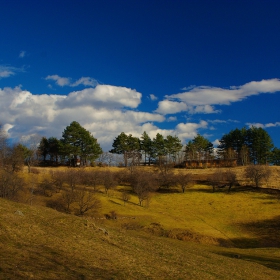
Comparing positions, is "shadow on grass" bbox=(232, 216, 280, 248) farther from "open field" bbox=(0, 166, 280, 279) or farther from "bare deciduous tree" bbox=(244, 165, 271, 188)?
"bare deciduous tree" bbox=(244, 165, 271, 188)

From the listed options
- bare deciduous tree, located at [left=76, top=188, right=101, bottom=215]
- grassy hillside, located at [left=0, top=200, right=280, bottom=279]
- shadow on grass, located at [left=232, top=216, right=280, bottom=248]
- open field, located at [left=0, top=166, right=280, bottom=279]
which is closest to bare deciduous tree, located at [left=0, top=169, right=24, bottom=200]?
bare deciduous tree, located at [left=76, top=188, right=101, bottom=215]

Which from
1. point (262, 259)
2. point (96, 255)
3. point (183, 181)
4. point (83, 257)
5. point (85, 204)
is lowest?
point (262, 259)

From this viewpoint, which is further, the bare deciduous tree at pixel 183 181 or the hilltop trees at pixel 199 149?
the hilltop trees at pixel 199 149

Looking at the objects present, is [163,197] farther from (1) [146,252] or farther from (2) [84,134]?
(1) [146,252]

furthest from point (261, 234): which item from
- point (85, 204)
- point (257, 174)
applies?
point (257, 174)

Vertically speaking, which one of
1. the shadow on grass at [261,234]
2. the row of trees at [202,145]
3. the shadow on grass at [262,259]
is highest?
the row of trees at [202,145]

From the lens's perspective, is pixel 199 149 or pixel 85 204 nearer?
pixel 85 204

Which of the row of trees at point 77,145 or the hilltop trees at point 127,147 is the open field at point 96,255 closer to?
the row of trees at point 77,145

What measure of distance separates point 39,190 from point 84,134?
153ft

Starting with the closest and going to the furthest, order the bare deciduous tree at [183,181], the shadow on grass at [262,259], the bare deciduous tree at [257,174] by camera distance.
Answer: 1. the shadow on grass at [262,259]
2. the bare deciduous tree at [257,174]
3. the bare deciduous tree at [183,181]

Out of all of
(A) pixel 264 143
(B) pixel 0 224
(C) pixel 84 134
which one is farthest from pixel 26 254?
(A) pixel 264 143

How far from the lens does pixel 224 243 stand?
47594mm

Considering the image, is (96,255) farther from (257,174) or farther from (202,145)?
(202,145)

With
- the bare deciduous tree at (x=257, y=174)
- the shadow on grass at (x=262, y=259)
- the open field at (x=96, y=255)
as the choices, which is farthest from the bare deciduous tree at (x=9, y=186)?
the bare deciduous tree at (x=257, y=174)
